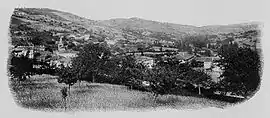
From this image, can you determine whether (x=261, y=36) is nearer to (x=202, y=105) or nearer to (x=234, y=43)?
(x=234, y=43)

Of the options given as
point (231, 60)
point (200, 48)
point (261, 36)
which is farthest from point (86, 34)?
point (261, 36)

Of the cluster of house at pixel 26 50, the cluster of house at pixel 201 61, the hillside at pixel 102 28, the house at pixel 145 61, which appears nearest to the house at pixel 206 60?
the cluster of house at pixel 201 61

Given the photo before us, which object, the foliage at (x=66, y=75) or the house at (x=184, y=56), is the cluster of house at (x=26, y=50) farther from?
the house at (x=184, y=56)

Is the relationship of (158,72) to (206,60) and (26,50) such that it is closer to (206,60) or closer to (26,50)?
(206,60)

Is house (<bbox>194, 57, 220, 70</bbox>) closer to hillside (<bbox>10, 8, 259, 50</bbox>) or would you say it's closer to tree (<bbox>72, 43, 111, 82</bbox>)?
hillside (<bbox>10, 8, 259, 50</bbox>)

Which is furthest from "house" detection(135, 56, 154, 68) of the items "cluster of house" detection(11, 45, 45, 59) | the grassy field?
"cluster of house" detection(11, 45, 45, 59)

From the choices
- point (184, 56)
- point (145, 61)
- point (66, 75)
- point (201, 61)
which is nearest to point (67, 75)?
point (66, 75)
